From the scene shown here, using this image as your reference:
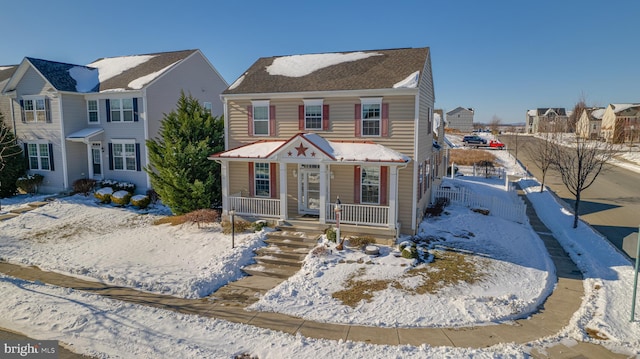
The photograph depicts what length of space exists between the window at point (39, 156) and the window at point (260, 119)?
49.3 ft

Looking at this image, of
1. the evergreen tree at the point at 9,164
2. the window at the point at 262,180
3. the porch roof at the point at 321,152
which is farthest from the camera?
the evergreen tree at the point at 9,164

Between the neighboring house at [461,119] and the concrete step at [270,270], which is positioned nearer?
the concrete step at [270,270]

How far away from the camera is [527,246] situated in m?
15.3

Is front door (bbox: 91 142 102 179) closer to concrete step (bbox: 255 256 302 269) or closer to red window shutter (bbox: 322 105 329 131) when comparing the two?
red window shutter (bbox: 322 105 329 131)

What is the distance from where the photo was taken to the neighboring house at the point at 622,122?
55.8m

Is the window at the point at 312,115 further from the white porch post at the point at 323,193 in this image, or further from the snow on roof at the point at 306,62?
the white porch post at the point at 323,193

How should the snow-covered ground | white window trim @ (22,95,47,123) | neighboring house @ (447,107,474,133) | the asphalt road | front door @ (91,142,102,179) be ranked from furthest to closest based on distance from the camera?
neighboring house @ (447,107,474,133)
front door @ (91,142,102,179)
white window trim @ (22,95,47,123)
the asphalt road
the snow-covered ground

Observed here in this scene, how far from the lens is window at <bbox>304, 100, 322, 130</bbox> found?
16.8 metres

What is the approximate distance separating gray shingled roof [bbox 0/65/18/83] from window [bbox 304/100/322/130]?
23818 millimetres

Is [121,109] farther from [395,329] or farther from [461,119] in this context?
[461,119]

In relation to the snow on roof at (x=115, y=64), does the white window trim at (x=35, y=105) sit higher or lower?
lower

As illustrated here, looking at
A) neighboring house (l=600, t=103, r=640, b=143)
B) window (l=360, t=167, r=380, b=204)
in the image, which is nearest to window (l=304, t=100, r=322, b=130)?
window (l=360, t=167, r=380, b=204)

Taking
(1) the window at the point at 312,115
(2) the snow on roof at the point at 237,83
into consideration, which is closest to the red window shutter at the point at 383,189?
(1) the window at the point at 312,115

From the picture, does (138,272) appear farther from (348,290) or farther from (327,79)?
(327,79)
